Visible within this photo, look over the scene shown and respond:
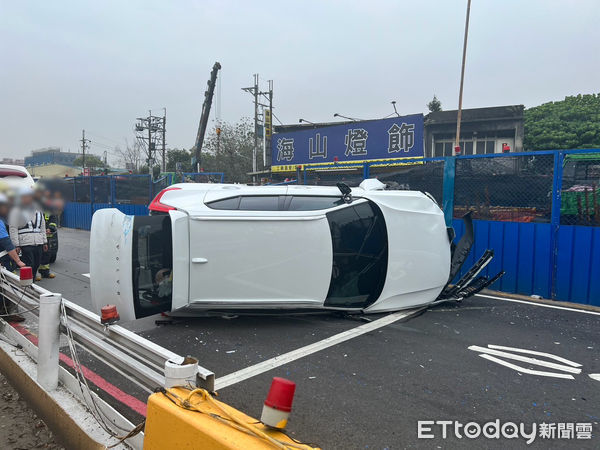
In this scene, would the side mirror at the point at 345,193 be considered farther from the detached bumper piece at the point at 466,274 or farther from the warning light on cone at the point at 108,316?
the warning light on cone at the point at 108,316

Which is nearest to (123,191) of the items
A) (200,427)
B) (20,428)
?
(20,428)

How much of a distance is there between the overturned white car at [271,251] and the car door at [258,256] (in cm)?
1

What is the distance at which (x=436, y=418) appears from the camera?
294 cm

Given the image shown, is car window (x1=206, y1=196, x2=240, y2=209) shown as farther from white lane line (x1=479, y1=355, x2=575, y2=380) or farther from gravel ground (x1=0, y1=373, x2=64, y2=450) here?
white lane line (x1=479, y1=355, x2=575, y2=380)

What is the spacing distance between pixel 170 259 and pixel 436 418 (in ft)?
9.47

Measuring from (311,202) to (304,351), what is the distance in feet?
5.69

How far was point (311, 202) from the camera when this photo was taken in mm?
4949

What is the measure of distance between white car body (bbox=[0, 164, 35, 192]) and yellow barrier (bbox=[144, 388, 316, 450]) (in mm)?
1724

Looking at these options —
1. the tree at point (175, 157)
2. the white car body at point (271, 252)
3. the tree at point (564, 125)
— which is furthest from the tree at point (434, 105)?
the white car body at point (271, 252)

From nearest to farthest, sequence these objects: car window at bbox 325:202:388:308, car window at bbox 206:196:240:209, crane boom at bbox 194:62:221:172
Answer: car window at bbox 206:196:240:209 → car window at bbox 325:202:388:308 → crane boom at bbox 194:62:221:172

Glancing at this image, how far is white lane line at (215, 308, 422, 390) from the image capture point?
3.57 meters

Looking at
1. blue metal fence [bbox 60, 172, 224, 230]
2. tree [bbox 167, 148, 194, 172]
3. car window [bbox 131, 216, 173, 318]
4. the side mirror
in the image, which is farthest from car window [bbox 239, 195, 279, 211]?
tree [bbox 167, 148, 194, 172]

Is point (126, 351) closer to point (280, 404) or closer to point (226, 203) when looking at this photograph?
point (280, 404)

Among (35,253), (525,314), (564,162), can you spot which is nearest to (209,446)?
(525,314)
